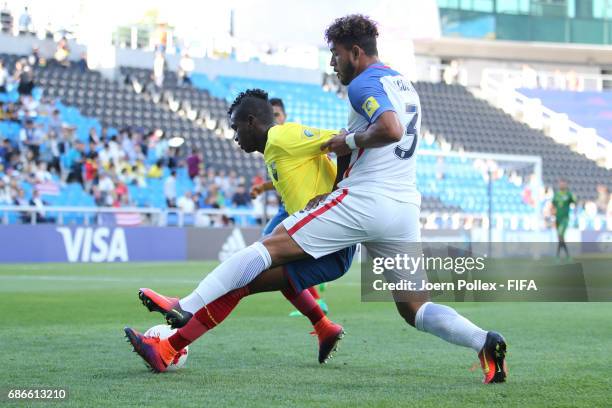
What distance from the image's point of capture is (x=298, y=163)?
5.84 metres

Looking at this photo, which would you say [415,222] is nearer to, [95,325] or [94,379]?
[94,379]

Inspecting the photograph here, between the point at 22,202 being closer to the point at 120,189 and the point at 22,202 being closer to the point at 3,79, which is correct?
the point at 120,189

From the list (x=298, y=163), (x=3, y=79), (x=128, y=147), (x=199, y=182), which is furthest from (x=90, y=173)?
(x=298, y=163)

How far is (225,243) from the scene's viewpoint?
24.6 metres

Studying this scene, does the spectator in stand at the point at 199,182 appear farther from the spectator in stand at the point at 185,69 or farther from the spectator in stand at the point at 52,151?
the spectator in stand at the point at 185,69

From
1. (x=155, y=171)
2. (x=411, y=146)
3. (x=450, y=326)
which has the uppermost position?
(x=411, y=146)

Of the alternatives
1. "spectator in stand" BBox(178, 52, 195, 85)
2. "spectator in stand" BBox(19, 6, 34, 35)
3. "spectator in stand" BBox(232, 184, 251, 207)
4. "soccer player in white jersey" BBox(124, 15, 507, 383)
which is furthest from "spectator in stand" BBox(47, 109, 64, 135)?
"soccer player in white jersey" BBox(124, 15, 507, 383)

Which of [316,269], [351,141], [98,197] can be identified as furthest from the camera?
[98,197]

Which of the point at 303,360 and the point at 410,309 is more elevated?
the point at 410,309

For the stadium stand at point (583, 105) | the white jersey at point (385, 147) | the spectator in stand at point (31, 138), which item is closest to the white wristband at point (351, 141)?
the white jersey at point (385, 147)

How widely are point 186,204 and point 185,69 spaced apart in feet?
35.9

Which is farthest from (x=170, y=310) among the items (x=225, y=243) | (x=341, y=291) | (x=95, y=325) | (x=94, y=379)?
(x=225, y=243)

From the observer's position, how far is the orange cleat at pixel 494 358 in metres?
5.41

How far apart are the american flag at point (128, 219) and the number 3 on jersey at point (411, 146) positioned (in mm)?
17909
